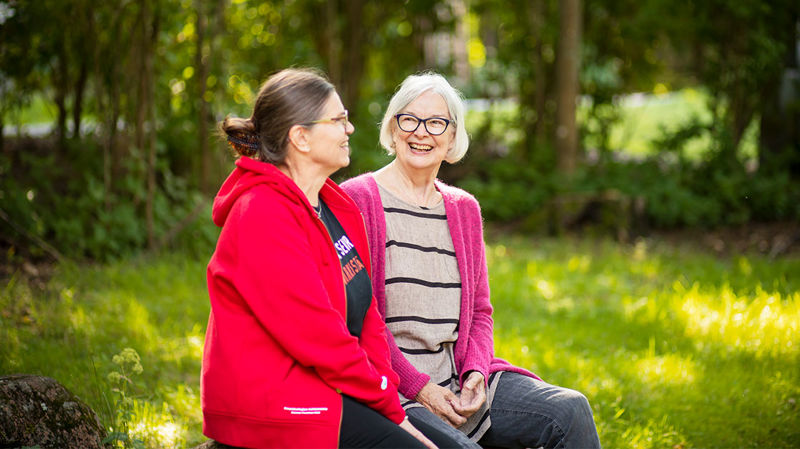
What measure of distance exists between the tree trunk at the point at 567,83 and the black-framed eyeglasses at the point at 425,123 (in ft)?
23.0

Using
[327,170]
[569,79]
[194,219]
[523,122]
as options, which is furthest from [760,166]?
[327,170]

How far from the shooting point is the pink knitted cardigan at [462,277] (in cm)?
286

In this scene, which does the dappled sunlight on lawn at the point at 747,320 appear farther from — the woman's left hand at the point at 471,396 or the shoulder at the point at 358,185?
the shoulder at the point at 358,185

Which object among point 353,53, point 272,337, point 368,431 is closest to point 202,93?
point 353,53

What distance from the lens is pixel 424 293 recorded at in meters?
3.00

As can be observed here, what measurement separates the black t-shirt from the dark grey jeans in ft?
1.36

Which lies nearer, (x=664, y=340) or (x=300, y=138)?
(x=300, y=138)

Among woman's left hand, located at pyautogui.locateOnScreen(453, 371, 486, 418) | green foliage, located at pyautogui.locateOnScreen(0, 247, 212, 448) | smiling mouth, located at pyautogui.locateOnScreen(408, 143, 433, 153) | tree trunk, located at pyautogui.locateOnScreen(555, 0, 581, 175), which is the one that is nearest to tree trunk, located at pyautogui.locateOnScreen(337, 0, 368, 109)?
tree trunk, located at pyautogui.locateOnScreen(555, 0, 581, 175)

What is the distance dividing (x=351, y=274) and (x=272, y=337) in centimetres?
44

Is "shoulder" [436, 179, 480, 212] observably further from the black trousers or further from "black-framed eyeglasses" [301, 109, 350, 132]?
the black trousers

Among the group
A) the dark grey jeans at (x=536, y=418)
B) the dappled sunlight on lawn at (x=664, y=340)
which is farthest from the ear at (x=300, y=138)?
the dappled sunlight on lawn at (x=664, y=340)

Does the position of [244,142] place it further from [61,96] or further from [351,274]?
[61,96]

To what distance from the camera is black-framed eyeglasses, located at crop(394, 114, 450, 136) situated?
3.09m

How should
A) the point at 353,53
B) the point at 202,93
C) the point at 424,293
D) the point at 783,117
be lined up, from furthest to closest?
the point at 353,53
the point at 783,117
the point at 202,93
the point at 424,293
